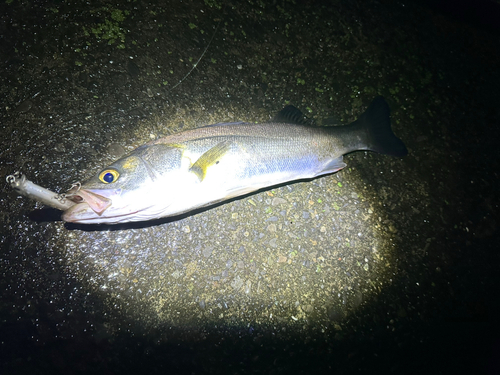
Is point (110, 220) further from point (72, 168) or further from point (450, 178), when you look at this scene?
point (450, 178)

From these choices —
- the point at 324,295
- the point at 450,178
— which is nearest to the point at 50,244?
the point at 324,295

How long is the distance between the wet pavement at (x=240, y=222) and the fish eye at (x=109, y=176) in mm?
526

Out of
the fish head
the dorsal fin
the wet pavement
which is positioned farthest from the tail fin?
the fish head

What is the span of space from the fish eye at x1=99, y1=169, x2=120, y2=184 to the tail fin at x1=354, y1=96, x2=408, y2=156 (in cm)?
207

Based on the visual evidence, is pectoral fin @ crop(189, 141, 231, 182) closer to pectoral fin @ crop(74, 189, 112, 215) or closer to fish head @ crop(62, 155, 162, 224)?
fish head @ crop(62, 155, 162, 224)

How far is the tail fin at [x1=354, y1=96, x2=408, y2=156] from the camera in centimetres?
214

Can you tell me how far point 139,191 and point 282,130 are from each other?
118cm

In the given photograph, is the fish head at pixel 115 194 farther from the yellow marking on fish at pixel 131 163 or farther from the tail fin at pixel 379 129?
the tail fin at pixel 379 129

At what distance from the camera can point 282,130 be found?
1870mm

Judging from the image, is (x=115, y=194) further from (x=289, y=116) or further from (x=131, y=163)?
(x=289, y=116)

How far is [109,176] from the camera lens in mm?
1535

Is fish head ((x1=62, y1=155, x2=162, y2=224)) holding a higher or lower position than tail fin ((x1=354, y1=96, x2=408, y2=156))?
lower

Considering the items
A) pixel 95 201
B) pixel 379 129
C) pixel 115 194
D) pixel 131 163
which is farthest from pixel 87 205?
pixel 379 129

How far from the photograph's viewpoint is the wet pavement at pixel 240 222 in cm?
178
